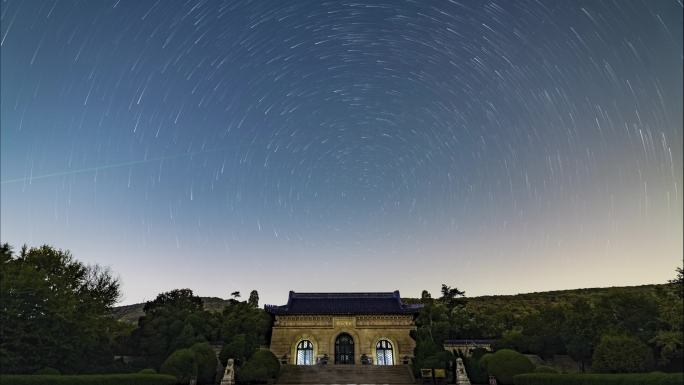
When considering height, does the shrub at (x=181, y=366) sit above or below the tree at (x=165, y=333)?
below

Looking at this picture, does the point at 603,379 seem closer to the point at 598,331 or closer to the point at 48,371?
the point at 598,331

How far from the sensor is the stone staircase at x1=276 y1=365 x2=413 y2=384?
28.9m

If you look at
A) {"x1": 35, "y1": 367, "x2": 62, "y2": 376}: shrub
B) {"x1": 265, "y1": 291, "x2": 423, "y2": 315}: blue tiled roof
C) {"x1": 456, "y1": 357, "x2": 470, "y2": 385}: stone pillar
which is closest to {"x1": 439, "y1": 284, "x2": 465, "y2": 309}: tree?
{"x1": 265, "y1": 291, "x2": 423, "y2": 315}: blue tiled roof

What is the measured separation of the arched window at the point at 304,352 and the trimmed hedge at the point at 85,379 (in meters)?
16.6

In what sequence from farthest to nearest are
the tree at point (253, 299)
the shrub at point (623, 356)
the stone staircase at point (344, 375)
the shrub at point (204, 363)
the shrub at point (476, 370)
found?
the tree at point (253, 299)
the stone staircase at point (344, 375)
the shrub at point (204, 363)
the shrub at point (476, 370)
the shrub at point (623, 356)

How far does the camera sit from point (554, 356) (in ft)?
104

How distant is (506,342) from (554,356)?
3586 millimetres

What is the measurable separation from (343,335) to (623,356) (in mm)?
21729

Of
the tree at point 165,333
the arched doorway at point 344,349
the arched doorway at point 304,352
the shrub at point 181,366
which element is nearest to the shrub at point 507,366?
the arched doorway at point 344,349

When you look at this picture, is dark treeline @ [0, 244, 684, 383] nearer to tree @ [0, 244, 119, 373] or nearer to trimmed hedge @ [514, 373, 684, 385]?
tree @ [0, 244, 119, 373]

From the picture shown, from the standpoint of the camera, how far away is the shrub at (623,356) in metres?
23.9

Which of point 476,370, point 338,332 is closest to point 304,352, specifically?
point 338,332

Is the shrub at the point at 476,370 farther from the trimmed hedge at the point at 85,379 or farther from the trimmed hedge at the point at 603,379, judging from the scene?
the trimmed hedge at the point at 85,379

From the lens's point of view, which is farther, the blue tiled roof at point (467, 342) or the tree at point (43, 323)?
the blue tiled roof at point (467, 342)
